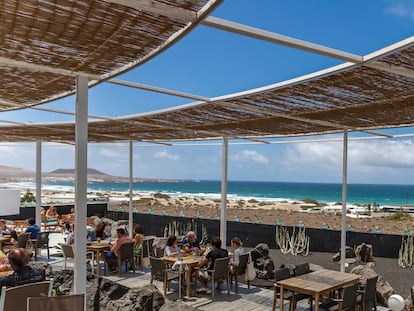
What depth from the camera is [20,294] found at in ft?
13.6

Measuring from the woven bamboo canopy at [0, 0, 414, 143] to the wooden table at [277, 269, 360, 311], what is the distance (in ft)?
7.81

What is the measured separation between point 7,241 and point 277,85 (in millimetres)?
7535

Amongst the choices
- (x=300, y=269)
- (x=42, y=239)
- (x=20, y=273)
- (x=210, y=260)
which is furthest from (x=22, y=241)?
(x=300, y=269)

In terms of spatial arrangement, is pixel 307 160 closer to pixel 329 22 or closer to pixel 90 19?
pixel 329 22

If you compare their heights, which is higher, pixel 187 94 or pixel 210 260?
pixel 187 94

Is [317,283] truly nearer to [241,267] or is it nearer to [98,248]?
[241,267]

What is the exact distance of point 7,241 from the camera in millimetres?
9258

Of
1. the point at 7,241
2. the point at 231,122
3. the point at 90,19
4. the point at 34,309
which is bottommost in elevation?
the point at 7,241

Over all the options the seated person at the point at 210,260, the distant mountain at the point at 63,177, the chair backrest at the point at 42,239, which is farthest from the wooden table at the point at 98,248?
the distant mountain at the point at 63,177

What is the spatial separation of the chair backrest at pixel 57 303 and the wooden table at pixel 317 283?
9.08ft

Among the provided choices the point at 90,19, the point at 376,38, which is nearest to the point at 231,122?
the point at 90,19

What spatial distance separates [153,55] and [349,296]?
3.93m

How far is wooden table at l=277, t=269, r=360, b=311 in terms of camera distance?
5324mm

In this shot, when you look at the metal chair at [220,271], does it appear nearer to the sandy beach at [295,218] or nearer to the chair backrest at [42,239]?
the chair backrest at [42,239]
